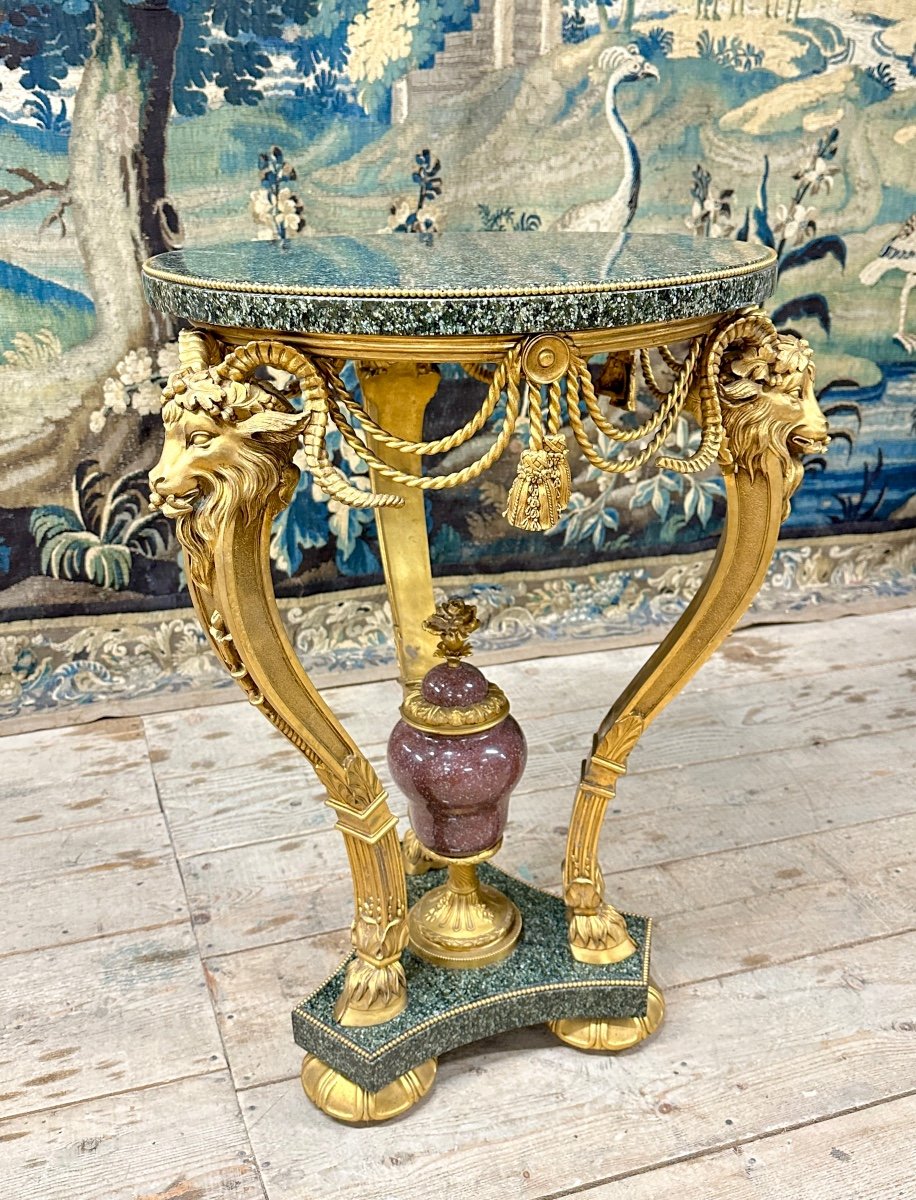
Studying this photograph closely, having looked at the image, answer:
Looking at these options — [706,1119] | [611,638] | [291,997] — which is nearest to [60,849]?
[291,997]

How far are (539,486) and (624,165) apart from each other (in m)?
1.58

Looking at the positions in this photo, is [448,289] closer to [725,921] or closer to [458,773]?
[458,773]

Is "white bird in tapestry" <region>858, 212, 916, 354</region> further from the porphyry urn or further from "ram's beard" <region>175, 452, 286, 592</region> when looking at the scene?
"ram's beard" <region>175, 452, 286, 592</region>

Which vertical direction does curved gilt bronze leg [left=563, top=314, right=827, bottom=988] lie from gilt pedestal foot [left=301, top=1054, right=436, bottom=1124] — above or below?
above

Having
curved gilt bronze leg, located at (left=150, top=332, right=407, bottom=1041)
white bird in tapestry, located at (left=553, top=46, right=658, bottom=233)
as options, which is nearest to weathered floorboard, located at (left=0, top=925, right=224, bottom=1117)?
curved gilt bronze leg, located at (left=150, top=332, right=407, bottom=1041)

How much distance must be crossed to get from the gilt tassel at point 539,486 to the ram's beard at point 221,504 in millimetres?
254

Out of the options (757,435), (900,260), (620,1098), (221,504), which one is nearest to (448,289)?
(221,504)

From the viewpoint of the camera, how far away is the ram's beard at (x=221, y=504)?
3.67 ft

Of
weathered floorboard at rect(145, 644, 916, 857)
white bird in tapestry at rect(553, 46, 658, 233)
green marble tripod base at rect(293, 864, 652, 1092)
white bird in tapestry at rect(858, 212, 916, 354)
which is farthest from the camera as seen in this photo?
Result: white bird in tapestry at rect(858, 212, 916, 354)

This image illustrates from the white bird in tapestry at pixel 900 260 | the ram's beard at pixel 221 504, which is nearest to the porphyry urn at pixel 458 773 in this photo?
the ram's beard at pixel 221 504

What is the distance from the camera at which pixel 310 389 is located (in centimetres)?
111

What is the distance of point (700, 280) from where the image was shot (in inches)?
43.6

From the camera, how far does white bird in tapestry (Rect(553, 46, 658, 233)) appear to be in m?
2.35

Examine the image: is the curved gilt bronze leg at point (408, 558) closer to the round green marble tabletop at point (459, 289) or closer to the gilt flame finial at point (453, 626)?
the gilt flame finial at point (453, 626)
